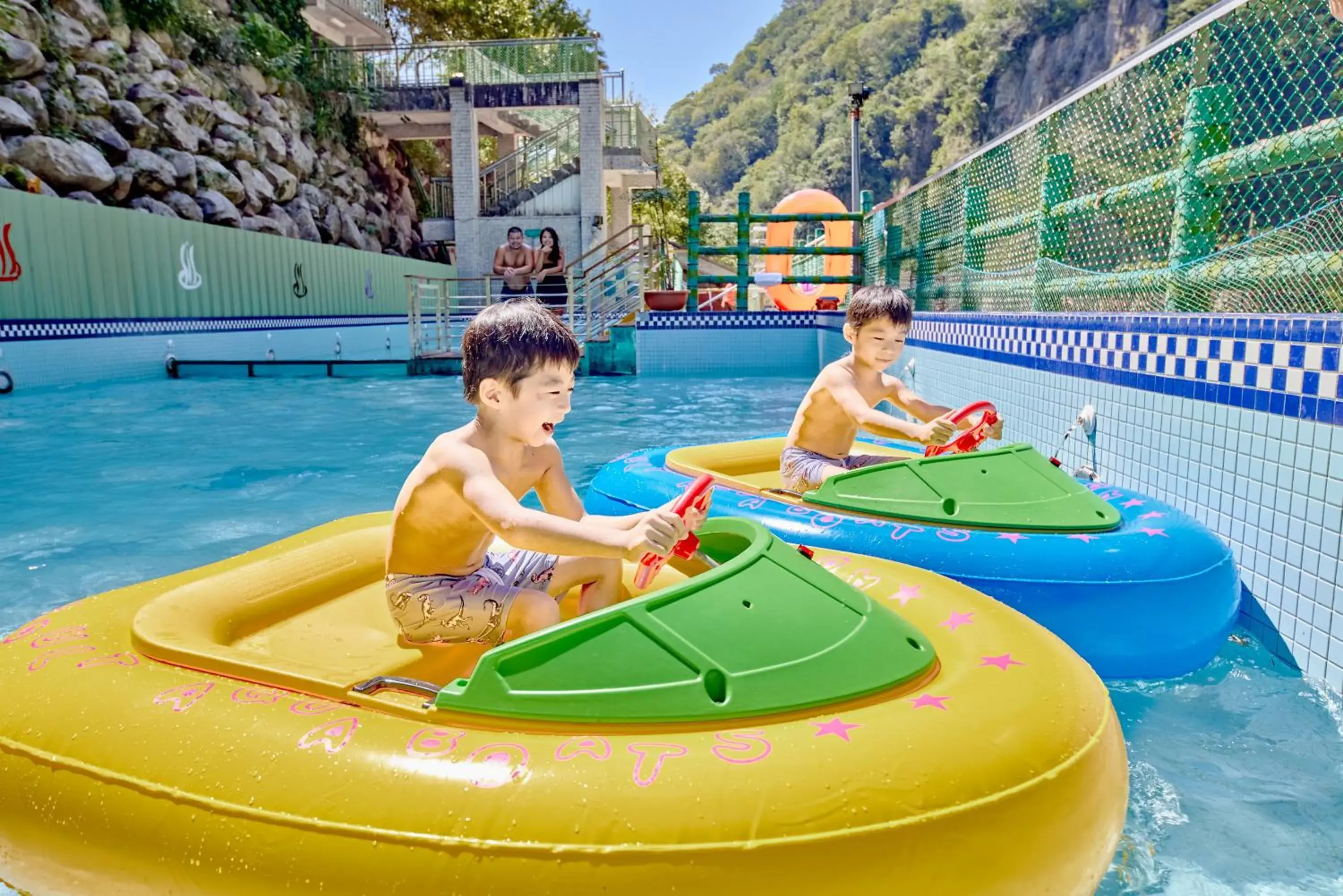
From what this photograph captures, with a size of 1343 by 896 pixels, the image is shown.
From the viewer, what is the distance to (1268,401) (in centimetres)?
301

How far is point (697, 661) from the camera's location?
1.75 m

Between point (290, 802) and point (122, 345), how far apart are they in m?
12.1

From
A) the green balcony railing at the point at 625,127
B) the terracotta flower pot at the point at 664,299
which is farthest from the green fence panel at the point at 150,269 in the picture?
the green balcony railing at the point at 625,127

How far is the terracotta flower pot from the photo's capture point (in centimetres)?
1388

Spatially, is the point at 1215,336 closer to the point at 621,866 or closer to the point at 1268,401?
the point at 1268,401

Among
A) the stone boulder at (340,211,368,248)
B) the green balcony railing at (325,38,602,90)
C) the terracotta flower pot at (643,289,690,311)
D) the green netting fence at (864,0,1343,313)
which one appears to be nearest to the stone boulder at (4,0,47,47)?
the stone boulder at (340,211,368,248)

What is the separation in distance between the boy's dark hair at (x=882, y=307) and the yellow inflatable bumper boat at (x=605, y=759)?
1.53 meters

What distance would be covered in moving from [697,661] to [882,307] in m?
2.01

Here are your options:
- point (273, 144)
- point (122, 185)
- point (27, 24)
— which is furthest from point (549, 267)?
point (27, 24)

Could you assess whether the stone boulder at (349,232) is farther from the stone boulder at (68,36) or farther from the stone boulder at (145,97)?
the stone boulder at (68,36)

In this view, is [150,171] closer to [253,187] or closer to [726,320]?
[253,187]

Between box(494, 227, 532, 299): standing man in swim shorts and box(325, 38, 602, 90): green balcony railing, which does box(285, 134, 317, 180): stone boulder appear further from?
box(494, 227, 532, 299): standing man in swim shorts

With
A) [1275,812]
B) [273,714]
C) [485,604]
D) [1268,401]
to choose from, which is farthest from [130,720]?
[1268,401]

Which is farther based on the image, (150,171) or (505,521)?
(150,171)
